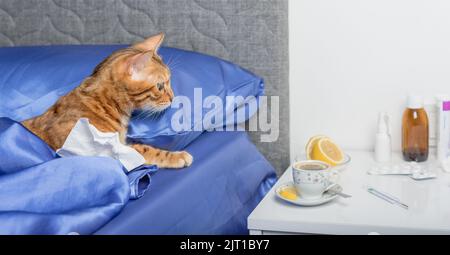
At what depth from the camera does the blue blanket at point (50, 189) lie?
0.83 m

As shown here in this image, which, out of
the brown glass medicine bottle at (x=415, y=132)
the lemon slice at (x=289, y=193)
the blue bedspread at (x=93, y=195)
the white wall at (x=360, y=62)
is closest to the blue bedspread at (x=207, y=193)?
the blue bedspread at (x=93, y=195)

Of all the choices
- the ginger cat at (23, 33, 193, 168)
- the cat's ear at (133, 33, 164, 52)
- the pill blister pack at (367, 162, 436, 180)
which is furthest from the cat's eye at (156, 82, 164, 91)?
the pill blister pack at (367, 162, 436, 180)

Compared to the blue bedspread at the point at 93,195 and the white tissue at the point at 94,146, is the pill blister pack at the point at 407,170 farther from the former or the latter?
the white tissue at the point at 94,146

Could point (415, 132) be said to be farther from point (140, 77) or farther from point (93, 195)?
point (93, 195)

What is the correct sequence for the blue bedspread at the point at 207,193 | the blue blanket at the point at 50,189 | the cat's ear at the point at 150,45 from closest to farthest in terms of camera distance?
the blue blanket at the point at 50,189
the blue bedspread at the point at 207,193
the cat's ear at the point at 150,45

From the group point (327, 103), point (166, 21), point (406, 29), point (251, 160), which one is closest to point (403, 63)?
point (406, 29)

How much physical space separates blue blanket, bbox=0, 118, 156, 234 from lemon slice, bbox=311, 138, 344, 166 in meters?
0.56

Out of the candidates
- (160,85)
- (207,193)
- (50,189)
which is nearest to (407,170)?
(207,193)

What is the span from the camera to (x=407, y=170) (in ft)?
4.31

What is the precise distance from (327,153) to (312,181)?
0.24m

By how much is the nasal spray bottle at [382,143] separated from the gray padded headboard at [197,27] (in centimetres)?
24

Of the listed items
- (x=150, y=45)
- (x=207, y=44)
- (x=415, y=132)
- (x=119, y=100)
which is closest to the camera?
(x=119, y=100)

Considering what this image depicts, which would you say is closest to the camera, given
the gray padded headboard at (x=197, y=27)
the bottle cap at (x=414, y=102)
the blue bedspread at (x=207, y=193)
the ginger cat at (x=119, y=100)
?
the blue bedspread at (x=207, y=193)
